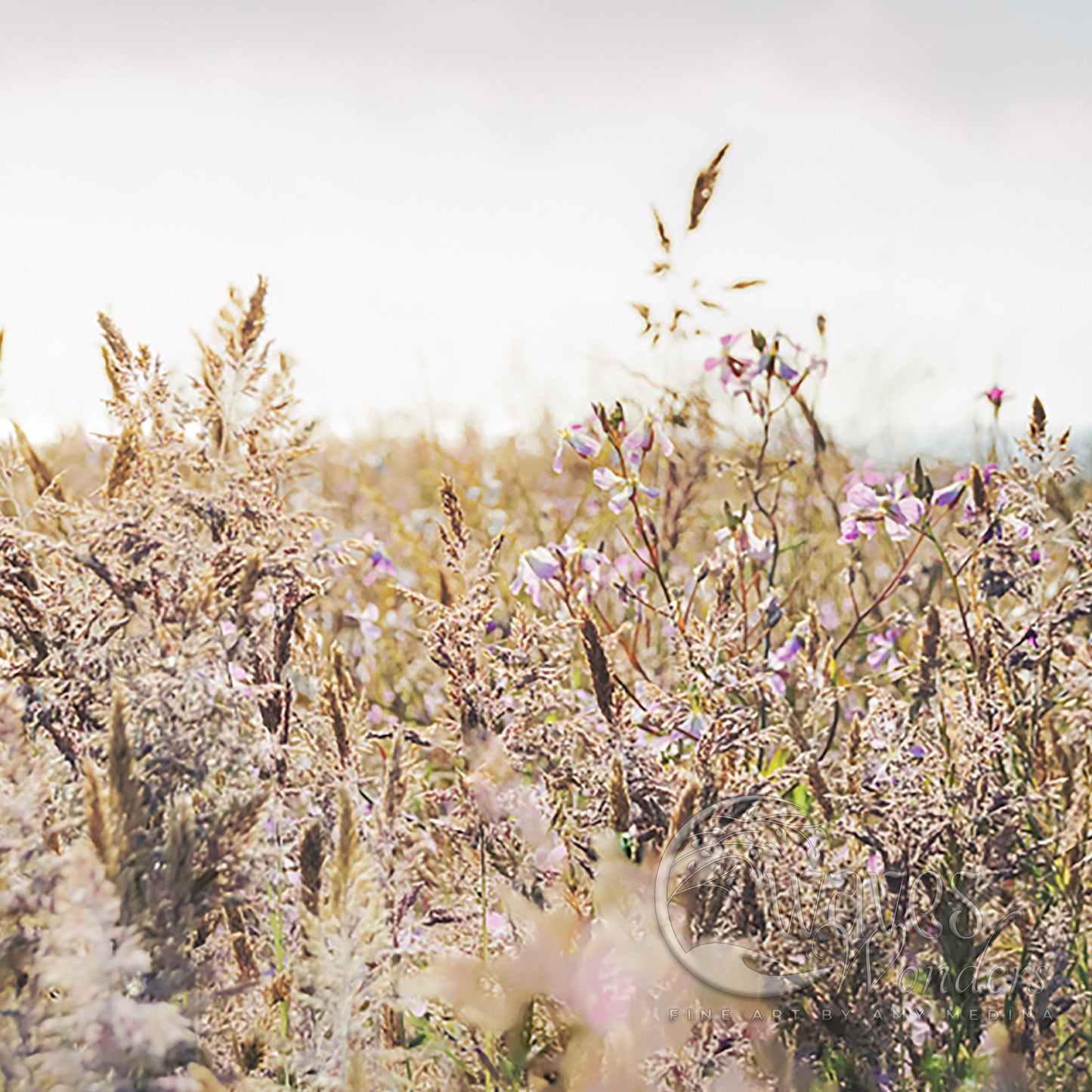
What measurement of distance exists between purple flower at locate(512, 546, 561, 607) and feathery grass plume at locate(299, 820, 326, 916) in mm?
688

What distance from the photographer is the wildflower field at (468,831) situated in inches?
36.0

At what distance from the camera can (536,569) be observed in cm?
168

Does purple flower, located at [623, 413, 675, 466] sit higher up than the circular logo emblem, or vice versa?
purple flower, located at [623, 413, 675, 466]

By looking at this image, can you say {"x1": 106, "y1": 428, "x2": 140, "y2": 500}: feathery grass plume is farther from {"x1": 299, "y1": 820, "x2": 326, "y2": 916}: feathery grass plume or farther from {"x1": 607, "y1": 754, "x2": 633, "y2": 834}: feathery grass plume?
A: {"x1": 607, "y1": 754, "x2": 633, "y2": 834}: feathery grass plume

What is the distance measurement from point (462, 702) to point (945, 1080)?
0.68 metres

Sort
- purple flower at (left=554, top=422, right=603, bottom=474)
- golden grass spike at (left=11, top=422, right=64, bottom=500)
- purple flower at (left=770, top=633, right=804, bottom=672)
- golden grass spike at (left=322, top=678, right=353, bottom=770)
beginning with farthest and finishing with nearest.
Result: purple flower at (left=554, top=422, right=603, bottom=474), purple flower at (left=770, top=633, right=804, bottom=672), golden grass spike at (left=11, top=422, right=64, bottom=500), golden grass spike at (left=322, top=678, right=353, bottom=770)

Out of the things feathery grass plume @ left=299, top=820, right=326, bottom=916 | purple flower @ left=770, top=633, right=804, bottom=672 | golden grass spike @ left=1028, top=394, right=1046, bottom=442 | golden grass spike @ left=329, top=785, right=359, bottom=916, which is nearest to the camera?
golden grass spike @ left=329, top=785, right=359, bottom=916

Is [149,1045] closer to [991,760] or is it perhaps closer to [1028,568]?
[991,760]

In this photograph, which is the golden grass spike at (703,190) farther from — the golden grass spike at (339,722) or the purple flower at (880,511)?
the golden grass spike at (339,722)

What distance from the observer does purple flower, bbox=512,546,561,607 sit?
5.50ft

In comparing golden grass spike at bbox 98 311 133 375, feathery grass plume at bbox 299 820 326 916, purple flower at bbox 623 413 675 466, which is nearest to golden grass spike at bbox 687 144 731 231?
purple flower at bbox 623 413 675 466

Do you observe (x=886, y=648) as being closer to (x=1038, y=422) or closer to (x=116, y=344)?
(x=1038, y=422)

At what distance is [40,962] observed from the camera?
2.80ft

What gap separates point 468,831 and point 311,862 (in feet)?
0.82
